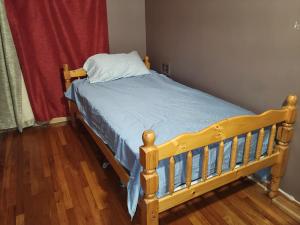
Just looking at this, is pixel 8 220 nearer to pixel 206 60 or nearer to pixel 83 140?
pixel 83 140

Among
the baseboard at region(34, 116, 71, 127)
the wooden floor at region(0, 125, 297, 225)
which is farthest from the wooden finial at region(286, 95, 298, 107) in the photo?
the baseboard at region(34, 116, 71, 127)

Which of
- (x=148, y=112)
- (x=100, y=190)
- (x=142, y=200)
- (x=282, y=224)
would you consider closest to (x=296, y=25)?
(x=148, y=112)

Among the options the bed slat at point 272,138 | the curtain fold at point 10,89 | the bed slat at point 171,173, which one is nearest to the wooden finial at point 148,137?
the bed slat at point 171,173

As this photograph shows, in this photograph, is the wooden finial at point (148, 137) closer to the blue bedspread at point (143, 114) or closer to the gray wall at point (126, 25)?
the blue bedspread at point (143, 114)

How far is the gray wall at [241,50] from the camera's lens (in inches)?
64.5

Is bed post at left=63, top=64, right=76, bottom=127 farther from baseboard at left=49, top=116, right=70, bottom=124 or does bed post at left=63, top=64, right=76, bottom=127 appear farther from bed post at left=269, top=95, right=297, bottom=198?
bed post at left=269, top=95, right=297, bottom=198

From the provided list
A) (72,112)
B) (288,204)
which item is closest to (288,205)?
(288,204)

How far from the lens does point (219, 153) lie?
1454mm

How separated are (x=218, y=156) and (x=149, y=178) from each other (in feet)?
1.51

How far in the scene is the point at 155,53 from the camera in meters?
3.20

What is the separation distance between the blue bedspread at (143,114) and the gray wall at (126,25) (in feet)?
2.26

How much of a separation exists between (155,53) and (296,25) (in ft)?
6.09

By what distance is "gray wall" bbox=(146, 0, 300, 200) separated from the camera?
5.38 ft

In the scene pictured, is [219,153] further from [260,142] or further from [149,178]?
[149,178]
